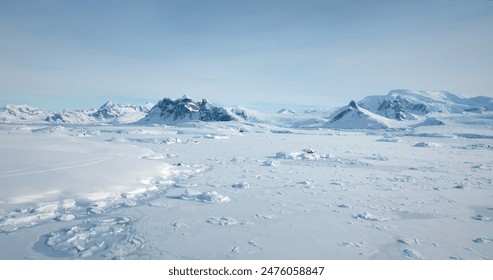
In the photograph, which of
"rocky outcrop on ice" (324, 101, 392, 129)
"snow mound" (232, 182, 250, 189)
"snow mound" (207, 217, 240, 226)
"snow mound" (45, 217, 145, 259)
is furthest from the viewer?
"rocky outcrop on ice" (324, 101, 392, 129)

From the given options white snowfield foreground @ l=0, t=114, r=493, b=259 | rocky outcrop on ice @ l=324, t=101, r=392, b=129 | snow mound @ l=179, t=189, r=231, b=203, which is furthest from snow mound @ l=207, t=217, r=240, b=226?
rocky outcrop on ice @ l=324, t=101, r=392, b=129

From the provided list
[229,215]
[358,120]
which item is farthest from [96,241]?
[358,120]

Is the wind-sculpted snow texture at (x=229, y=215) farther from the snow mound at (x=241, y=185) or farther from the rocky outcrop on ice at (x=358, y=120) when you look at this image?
the rocky outcrop on ice at (x=358, y=120)

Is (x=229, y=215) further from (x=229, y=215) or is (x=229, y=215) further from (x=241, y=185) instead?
(x=241, y=185)

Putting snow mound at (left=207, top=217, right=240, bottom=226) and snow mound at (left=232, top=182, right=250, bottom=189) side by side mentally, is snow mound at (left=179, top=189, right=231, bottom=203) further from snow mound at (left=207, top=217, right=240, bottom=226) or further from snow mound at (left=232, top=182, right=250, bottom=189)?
snow mound at (left=232, top=182, right=250, bottom=189)

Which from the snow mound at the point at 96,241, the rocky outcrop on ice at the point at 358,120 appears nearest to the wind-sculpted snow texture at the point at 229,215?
the snow mound at the point at 96,241

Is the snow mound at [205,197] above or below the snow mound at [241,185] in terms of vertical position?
above

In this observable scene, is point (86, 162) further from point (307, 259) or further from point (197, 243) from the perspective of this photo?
point (307, 259)

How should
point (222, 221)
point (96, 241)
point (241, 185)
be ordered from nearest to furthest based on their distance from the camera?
point (96, 241) → point (222, 221) → point (241, 185)

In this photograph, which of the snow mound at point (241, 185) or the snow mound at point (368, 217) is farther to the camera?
the snow mound at point (241, 185)
